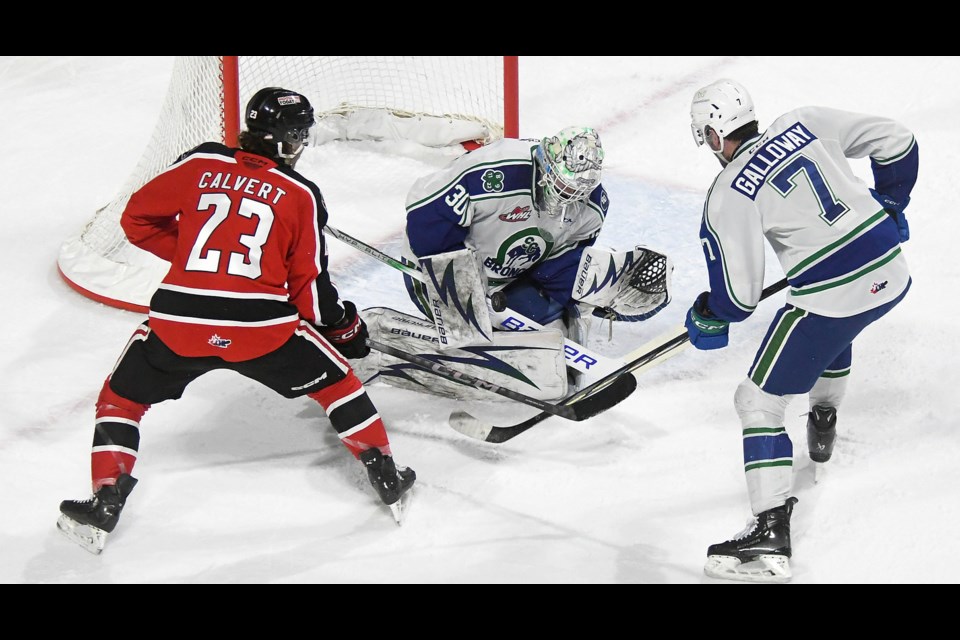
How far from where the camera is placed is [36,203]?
454cm

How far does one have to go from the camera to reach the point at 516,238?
3236 mm

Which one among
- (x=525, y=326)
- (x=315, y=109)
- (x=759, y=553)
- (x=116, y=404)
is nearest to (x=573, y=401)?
(x=525, y=326)

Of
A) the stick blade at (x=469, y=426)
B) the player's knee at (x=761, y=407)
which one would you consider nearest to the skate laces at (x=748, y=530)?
the player's knee at (x=761, y=407)

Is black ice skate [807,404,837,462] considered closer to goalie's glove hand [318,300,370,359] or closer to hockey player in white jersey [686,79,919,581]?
hockey player in white jersey [686,79,919,581]

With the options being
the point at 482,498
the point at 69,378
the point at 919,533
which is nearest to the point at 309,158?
the point at 69,378

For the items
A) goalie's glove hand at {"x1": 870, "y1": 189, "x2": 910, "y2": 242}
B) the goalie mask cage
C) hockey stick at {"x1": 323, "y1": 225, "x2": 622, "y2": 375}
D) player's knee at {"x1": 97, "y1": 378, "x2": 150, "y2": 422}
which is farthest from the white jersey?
the goalie mask cage

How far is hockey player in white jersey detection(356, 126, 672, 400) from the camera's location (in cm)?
305

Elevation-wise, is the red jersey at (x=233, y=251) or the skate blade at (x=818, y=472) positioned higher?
the red jersey at (x=233, y=251)

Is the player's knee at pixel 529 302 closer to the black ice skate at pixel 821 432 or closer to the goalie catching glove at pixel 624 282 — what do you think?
the goalie catching glove at pixel 624 282

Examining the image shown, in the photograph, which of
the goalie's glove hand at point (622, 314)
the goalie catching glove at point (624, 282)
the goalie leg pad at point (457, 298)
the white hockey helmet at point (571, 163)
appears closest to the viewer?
the white hockey helmet at point (571, 163)

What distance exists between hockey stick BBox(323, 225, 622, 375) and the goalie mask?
1.55 ft

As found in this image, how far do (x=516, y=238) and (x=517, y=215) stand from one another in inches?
3.2

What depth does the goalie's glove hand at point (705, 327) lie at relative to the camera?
8.91ft
